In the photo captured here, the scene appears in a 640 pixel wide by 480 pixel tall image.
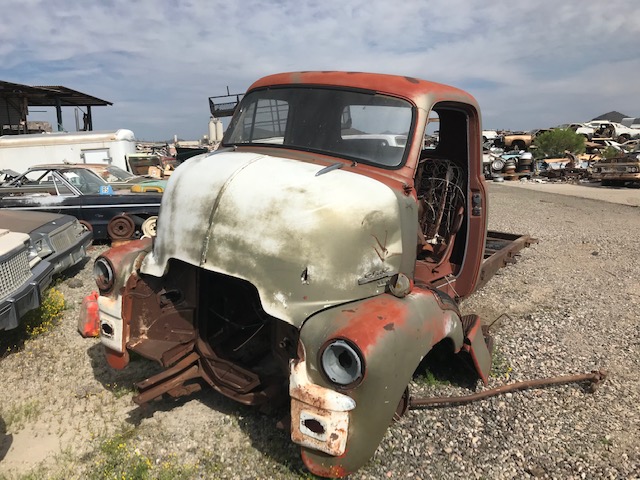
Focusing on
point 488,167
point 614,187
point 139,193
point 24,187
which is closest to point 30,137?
point 24,187

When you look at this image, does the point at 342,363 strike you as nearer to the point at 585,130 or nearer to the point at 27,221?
the point at 27,221

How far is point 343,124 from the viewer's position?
3.58 meters

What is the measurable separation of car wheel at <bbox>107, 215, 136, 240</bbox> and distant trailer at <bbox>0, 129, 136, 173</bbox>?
835 cm

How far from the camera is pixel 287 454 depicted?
2.95 metres

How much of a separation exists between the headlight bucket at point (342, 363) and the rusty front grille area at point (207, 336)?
56cm

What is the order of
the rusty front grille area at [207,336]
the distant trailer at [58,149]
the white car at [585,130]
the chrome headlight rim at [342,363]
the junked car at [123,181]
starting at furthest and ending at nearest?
the white car at [585,130] < the distant trailer at [58,149] < the junked car at [123,181] < the rusty front grille area at [207,336] < the chrome headlight rim at [342,363]

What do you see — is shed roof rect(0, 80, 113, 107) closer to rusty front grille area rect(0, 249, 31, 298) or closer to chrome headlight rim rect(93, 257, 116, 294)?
rusty front grille area rect(0, 249, 31, 298)

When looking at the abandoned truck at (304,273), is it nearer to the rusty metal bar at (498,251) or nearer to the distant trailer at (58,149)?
the rusty metal bar at (498,251)

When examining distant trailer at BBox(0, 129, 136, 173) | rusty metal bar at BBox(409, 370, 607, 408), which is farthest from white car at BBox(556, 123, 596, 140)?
rusty metal bar at BBox(409, 370, 607, 408)

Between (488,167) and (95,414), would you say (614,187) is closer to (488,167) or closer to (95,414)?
(488,167)

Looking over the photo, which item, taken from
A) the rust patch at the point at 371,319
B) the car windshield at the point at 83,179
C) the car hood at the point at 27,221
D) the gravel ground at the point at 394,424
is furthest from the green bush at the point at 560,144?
the rust patch at the point at 371,319

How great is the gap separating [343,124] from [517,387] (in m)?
2.34

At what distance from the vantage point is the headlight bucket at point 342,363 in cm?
237

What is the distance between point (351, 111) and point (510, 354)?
8.58ft
